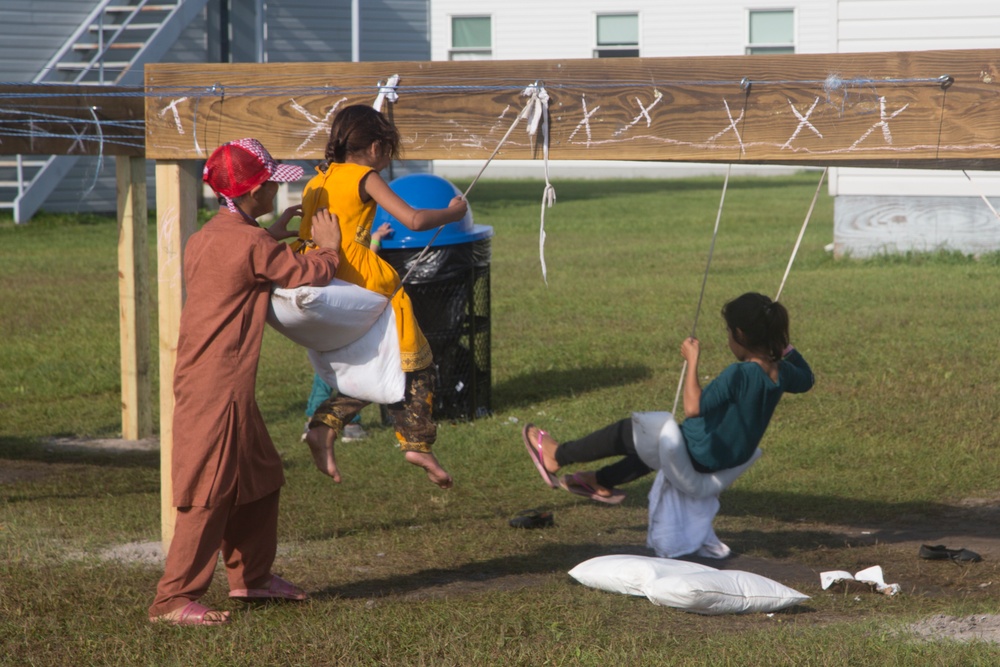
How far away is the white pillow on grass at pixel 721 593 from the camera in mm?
4379

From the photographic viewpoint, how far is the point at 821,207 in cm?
2047

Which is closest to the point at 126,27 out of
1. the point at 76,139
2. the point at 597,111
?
the point at 76,139

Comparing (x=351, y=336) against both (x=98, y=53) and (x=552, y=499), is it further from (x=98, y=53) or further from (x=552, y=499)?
(x=98, y=53)

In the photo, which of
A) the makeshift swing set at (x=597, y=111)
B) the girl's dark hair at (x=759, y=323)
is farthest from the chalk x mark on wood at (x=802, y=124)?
the girl's dark hair at (x=759, y=323)

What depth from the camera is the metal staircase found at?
19.4 metres

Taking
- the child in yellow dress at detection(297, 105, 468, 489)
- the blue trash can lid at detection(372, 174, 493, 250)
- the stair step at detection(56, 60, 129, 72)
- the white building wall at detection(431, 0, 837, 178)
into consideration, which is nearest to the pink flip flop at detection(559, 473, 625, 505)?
the child in yellow dress at detection(297, 105, 468, 489)

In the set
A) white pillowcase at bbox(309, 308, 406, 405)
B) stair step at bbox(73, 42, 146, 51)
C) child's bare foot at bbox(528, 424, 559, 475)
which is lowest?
child's bare foot at bbox(528, 424, 559, 475)

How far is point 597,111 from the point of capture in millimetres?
4516

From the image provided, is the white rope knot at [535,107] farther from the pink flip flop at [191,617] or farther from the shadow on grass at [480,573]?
the pink flip flop at [191,617]

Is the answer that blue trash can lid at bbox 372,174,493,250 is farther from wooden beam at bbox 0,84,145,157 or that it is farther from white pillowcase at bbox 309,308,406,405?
white pillowcase at bbox 309,308,406,405

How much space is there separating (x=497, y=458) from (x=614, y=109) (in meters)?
3.03

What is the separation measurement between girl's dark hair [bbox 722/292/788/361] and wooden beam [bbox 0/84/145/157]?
124 inches

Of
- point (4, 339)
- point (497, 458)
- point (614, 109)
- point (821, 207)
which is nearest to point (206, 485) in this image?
point (614, 109)

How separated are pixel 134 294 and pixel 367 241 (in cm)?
378
